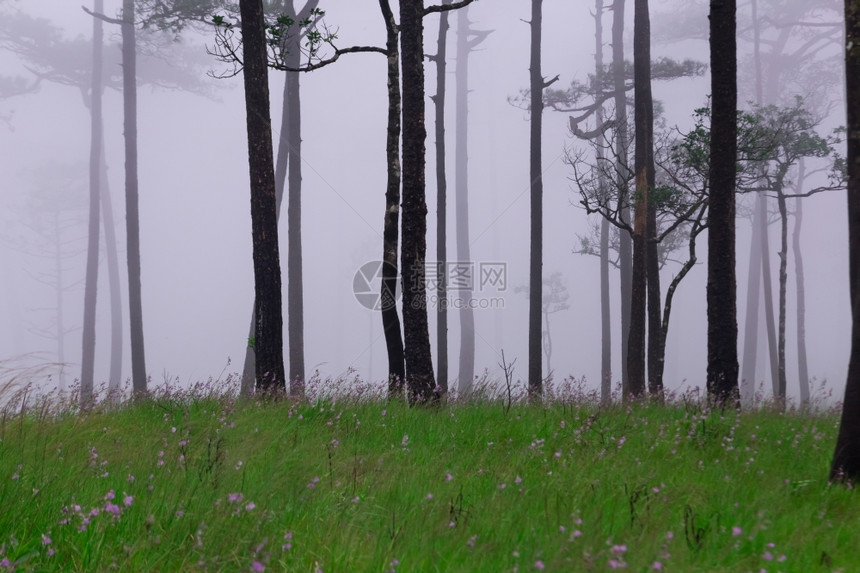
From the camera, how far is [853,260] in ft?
19.8

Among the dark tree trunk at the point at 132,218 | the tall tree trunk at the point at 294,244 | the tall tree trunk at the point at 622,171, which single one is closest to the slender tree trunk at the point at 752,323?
the tall tree trunk at the point at 622,171

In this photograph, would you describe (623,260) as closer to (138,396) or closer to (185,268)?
(138,396)

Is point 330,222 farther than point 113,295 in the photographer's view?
Yes

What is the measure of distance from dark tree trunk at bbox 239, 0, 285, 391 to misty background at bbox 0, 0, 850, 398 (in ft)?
97.3

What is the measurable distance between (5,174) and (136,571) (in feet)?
386

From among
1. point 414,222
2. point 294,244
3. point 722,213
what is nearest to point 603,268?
point 294,244

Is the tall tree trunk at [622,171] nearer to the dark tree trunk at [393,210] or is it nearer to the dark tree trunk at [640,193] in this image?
the dark tree trunk at [640,193]

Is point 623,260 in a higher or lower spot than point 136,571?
higher

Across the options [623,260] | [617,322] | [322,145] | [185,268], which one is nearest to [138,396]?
[623,260]

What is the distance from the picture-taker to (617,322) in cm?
6469

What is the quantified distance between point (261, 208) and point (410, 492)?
6060 mm

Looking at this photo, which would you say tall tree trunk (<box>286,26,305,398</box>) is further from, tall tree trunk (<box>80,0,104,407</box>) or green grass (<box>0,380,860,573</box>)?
green grass (<box>0,380,860,573</box>)

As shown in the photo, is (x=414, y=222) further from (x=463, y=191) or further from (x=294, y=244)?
(x=463, y=191)

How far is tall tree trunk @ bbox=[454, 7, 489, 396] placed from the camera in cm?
3044
